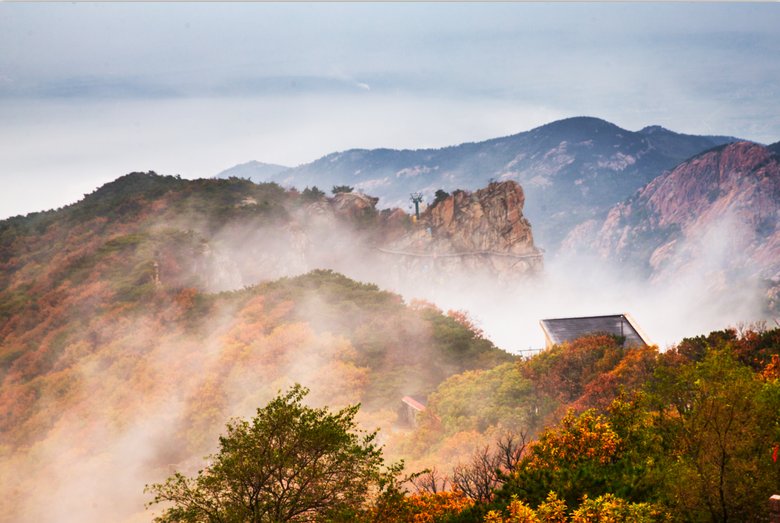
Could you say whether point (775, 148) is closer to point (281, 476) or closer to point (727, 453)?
point (727, 453)

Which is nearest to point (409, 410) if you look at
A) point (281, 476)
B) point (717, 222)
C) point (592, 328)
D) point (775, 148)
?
point (592, 328)

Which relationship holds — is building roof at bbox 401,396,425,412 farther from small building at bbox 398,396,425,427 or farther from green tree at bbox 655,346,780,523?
green tree at bbox 655,346,780,523

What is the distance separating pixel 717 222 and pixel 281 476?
162327mm

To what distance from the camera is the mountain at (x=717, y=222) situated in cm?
15762

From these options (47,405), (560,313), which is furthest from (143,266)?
(560,313)

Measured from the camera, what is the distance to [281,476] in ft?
85.9

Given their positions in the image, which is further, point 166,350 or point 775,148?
point 775,148

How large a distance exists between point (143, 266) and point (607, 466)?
264 feet

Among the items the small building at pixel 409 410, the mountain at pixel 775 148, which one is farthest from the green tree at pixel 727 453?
the mountain at pixel 775 148

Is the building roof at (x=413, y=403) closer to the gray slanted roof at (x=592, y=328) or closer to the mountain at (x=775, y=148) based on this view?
the gray slanted roof at (x=592, y=328)

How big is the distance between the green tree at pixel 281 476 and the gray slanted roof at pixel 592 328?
4165 centimetres

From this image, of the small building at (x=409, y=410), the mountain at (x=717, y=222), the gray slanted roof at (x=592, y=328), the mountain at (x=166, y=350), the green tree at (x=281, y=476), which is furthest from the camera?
the mountain at (x=717, y=222)

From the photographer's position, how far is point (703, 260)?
165 m

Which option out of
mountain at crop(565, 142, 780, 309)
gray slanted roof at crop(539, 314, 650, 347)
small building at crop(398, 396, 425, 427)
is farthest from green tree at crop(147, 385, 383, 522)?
mountain at crop(565, 142, 780, 309)
